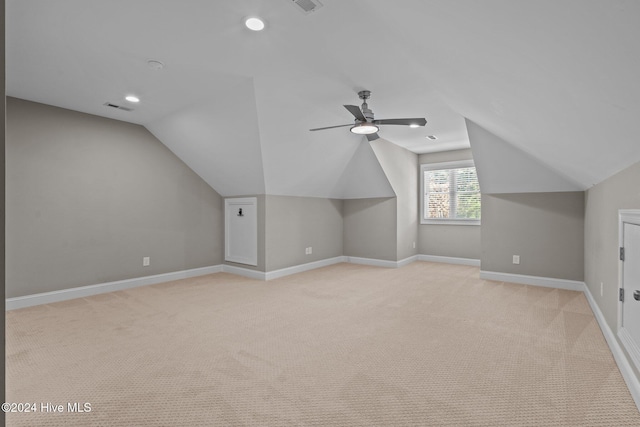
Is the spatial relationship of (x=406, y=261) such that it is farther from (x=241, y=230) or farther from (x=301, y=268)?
(x=241, y=230)

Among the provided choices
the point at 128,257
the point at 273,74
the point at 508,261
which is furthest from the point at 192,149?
the point at 508,261

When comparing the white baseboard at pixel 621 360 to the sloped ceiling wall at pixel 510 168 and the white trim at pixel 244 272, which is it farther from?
the white trim at pixel 244 272

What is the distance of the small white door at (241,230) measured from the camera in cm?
547

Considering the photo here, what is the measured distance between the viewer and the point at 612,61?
1.06 metres

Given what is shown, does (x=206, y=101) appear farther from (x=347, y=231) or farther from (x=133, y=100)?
(x=347, y=231)

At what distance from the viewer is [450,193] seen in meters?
6.84

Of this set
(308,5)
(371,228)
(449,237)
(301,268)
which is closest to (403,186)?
(371,228)

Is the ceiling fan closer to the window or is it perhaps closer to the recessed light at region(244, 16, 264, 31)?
the recessed light at region(244, 16, 264, 31)

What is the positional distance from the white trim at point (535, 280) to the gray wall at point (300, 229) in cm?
298

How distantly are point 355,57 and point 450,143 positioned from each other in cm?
396

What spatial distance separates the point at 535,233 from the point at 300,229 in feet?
12.7

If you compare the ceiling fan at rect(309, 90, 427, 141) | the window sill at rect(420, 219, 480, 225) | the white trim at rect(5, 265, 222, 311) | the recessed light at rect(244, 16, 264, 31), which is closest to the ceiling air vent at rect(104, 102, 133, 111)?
the white trim at rect(5, 265, 222, 311)

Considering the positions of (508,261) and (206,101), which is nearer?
(206,101)

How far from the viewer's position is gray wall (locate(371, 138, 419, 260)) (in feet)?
19.5
